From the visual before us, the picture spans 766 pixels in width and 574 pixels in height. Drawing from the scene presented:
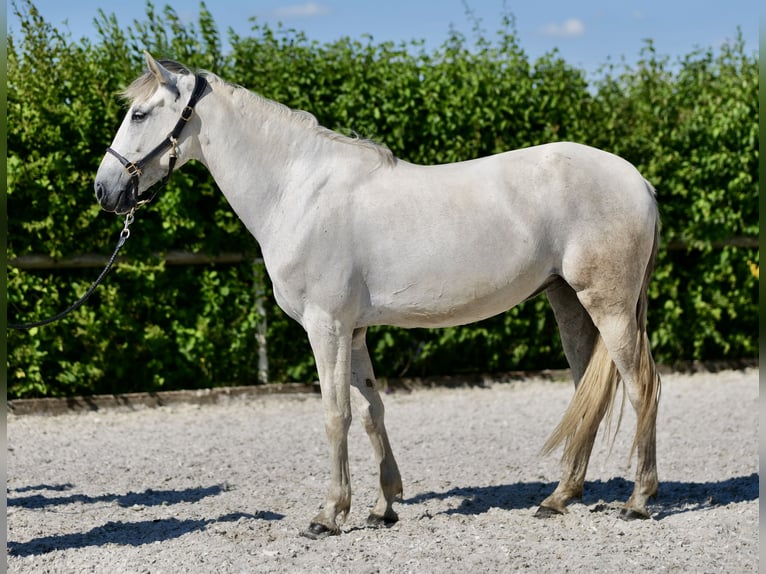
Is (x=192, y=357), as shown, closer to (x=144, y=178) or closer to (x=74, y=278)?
(x=74, y=278)

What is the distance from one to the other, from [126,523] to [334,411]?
129cm

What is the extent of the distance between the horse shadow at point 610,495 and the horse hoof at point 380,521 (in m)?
0.33

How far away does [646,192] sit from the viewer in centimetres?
425

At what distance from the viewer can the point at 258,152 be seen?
418cm

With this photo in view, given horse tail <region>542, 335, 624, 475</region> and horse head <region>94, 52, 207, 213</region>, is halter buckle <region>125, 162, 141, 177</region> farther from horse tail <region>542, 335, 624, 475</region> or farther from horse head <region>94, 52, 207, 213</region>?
horse tail <region>542, 335, 624, 475</region>

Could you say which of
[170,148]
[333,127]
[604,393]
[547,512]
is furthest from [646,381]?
[333,127]

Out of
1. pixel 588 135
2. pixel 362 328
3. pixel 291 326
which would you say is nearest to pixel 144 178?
pixel 362 328

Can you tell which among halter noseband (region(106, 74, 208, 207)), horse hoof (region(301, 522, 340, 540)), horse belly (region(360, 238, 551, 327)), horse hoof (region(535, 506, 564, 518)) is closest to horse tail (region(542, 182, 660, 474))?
horse hoof (region(535, 506, 564, 518))

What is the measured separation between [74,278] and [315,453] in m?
2.67

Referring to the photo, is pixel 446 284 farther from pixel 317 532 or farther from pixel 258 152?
pixel 317 532

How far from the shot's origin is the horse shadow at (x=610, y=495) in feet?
15.2

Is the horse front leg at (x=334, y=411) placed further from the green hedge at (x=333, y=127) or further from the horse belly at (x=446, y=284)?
the green hedge at (x=333, y=127)

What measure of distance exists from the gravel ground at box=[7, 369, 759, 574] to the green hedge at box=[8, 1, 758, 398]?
0.43m

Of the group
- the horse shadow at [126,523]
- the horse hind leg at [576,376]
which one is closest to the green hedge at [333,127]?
the horse shadow at [126,523]
